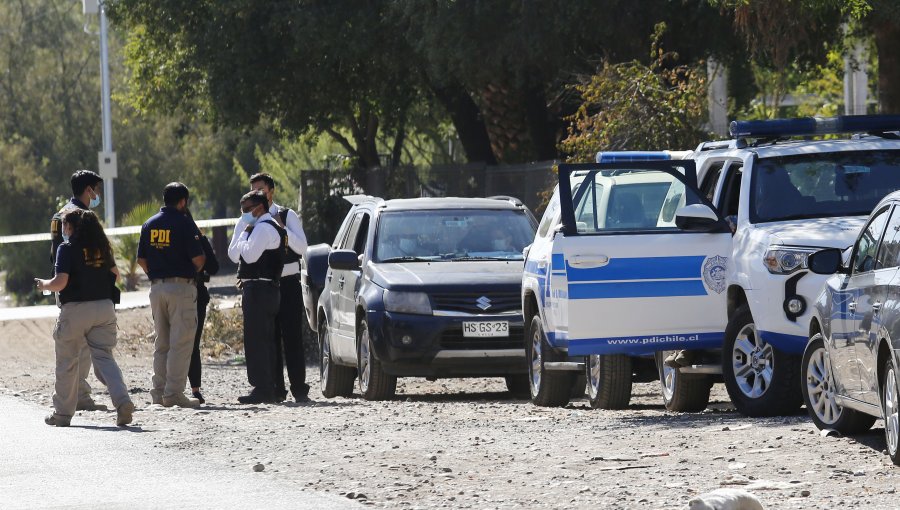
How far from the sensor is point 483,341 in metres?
15.7

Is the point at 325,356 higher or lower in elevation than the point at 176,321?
lower

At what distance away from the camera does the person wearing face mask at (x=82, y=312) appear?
13352 millimetres

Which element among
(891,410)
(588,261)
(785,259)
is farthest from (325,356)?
(891,410)

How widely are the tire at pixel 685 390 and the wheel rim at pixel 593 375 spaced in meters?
0.51

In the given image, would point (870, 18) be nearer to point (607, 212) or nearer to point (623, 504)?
point (607, 212)

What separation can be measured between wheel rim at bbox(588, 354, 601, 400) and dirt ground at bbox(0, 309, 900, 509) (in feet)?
0.85

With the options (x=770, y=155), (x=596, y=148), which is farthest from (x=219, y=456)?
(x=596, y=148)

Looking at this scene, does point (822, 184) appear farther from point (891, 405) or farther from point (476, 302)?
point (476, 302)

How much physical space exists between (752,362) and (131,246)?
925 inches

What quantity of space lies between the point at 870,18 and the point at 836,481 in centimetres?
1168

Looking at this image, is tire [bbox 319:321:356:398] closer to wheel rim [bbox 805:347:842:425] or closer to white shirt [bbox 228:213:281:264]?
white shirt [bbox 228:213:281:264]

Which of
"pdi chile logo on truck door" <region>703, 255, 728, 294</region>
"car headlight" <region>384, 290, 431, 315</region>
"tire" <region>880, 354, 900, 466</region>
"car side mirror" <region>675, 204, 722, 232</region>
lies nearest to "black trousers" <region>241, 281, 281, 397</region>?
"car headlight" <region>384, 290, 431, 315</region>

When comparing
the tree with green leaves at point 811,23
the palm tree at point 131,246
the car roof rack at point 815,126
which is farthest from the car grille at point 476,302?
the palm tree at point 131,246

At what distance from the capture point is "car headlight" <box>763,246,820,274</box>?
1162 centimetres
